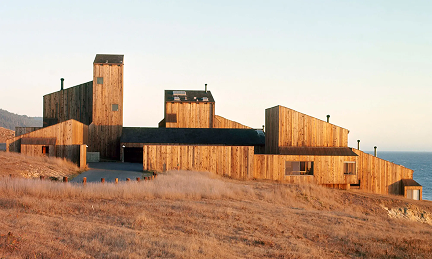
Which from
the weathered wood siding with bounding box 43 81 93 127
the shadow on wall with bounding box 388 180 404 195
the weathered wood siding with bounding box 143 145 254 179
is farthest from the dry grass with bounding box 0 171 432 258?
the weathered wood siding with bounding box 43 81 93 127

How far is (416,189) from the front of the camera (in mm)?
32781

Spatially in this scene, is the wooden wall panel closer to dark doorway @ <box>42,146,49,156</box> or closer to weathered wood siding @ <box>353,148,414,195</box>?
weathered wood siding @ <box>353,148,414,195</box>

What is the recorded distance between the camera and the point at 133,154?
136 feet

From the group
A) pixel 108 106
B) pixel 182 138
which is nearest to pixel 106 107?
pixel 108 106

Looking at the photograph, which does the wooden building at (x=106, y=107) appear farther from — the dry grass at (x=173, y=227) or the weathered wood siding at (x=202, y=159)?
the dry grass at (x=173, y=227)

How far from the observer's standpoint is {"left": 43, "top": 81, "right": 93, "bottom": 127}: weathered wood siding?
43688mm

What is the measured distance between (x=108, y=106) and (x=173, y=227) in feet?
104

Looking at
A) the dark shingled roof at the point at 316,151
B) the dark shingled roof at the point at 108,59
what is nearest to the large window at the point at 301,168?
the dark shingled roof at the point at 316,151

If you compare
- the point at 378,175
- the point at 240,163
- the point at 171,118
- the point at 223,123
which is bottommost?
the point at 378,175

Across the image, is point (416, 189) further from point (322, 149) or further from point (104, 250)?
Answer: point (104, 250)

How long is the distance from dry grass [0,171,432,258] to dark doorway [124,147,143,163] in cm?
2304

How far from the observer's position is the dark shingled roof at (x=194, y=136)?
39656 mm

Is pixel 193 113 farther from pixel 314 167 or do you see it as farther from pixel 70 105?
pixel 314 167

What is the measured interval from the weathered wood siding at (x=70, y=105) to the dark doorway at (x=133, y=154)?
249 inches
